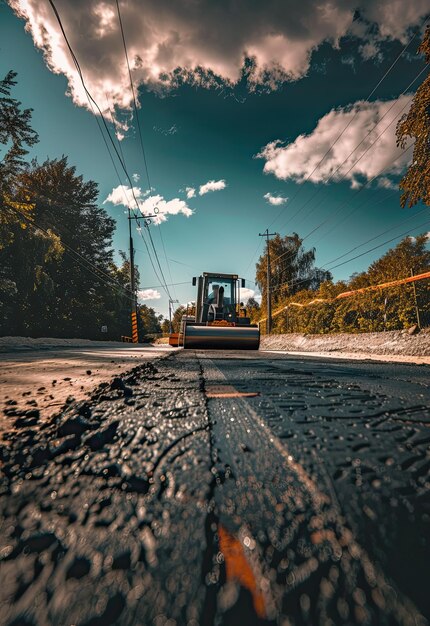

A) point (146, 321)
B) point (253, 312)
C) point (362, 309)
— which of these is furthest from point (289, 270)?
point (146, 321)

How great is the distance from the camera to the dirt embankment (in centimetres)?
678

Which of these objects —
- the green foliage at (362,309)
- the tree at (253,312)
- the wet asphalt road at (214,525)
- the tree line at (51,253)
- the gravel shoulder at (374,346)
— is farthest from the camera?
the tree at (253,312)

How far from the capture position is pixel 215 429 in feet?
2.80

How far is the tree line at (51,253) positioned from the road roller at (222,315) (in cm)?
1108

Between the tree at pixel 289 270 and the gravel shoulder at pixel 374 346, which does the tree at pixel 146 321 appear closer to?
the tree at pixel 289 270

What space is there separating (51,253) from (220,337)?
15595 mm

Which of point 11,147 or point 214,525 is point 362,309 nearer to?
point 214,525

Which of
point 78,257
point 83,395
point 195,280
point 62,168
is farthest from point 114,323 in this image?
point 83,395

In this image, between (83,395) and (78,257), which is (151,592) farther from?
(78,257)

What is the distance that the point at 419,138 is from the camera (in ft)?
28.9

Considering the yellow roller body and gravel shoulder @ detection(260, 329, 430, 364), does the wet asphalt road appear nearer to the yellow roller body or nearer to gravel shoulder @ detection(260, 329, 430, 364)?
gravel shoulder @ detection(260, 329, 430, 364)

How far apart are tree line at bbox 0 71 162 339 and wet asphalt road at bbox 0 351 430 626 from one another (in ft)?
59.8

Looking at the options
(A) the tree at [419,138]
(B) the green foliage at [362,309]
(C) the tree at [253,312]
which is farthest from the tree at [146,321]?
(A) the tree at [419,138]

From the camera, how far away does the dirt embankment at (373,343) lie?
678 centimetres
